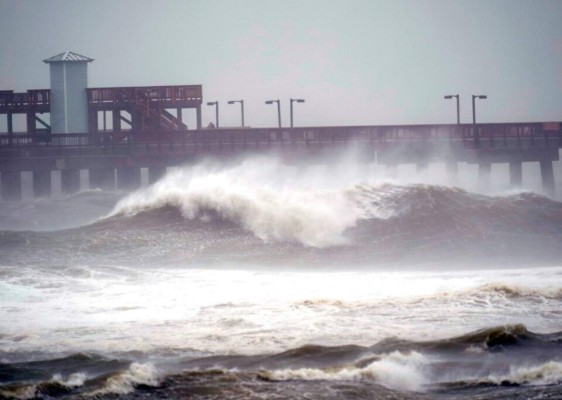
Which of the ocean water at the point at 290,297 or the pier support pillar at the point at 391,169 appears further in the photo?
the pier support pillar at the point at 391,169

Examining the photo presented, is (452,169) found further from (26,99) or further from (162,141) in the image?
(26,99)

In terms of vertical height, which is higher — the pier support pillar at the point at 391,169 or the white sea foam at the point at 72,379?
Answer: the pier support pillar at the point at 391,169

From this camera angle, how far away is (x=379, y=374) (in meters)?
11.0

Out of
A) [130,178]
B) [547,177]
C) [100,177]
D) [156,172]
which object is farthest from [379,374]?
[547,177]

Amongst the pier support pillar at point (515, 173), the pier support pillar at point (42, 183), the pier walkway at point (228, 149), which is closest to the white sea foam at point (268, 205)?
the pier walkway at point (228, 149)

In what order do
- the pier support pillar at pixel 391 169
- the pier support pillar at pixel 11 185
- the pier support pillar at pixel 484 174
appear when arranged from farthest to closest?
the pier support pillar at pixel 391 169, the pier support pillar at pixel 11 185, the pier support pillar at pixel 484 174

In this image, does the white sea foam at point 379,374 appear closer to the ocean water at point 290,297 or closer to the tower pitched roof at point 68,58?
the ocean water at point 290,297

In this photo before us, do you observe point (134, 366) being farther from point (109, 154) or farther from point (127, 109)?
point (127, 109)

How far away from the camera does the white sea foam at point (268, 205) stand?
29.0m

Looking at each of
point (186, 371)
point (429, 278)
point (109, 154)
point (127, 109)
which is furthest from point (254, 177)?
point (186, 371)

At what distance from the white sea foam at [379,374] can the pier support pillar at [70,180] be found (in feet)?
137

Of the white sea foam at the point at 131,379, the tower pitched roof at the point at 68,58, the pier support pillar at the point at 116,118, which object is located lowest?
the white sea foam at the point at 131,379

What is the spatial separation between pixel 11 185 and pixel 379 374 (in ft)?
143

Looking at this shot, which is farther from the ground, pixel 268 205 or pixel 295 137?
pixel 295 137
